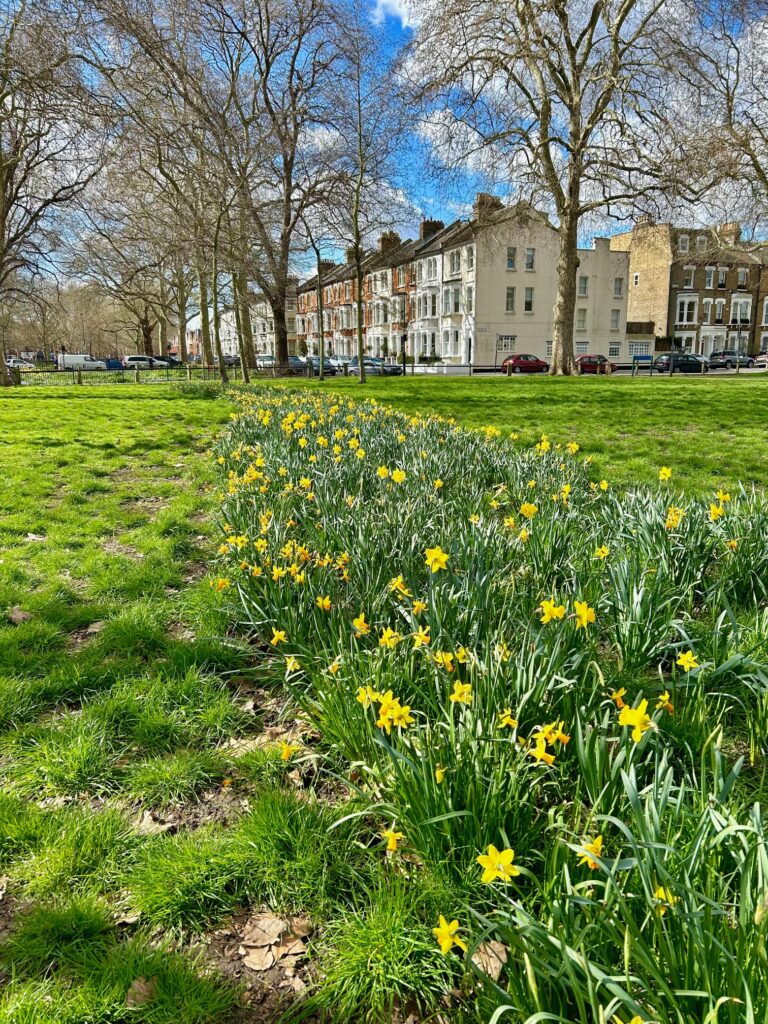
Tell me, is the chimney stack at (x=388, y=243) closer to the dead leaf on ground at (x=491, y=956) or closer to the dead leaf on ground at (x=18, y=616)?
the dead leaf on ground at (x=18, y=616)

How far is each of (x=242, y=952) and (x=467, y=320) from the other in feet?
147

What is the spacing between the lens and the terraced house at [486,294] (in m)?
42.6

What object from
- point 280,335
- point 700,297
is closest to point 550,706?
point 280,335

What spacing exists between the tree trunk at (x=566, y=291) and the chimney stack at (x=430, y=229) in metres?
29.8

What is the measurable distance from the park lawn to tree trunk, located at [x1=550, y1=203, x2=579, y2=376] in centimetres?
791

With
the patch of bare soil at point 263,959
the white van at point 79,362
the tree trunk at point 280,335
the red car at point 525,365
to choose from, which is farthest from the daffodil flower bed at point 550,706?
the white van at point 79,362

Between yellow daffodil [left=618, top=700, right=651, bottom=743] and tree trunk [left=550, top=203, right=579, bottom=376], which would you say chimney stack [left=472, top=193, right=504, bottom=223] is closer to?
tree trunk [left=550, top=203, right=579, bottom=376]

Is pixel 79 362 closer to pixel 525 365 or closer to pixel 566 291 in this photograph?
pixel 525 365

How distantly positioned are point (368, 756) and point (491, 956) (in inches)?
31.2

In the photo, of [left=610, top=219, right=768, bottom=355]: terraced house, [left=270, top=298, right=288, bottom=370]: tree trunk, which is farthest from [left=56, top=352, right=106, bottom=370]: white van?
[left=610, top=219, right=768, bottom=355]: terraced house

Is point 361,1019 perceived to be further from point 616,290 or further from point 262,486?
point 616,290

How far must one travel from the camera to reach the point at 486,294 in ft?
139

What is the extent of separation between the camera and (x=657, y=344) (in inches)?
2076

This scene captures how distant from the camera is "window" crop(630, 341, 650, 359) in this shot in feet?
161
